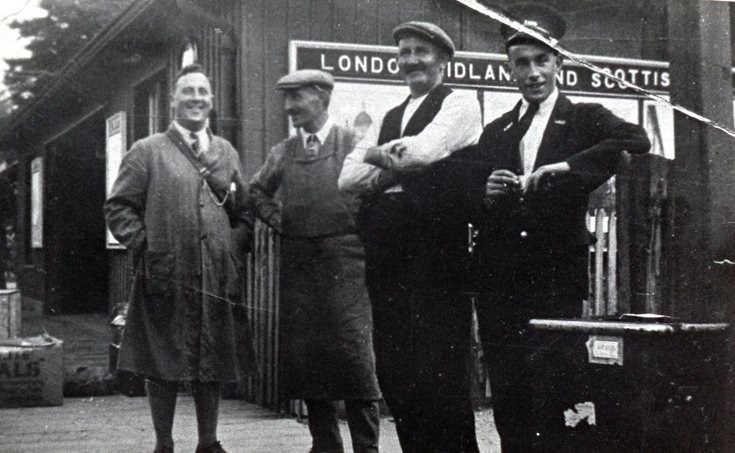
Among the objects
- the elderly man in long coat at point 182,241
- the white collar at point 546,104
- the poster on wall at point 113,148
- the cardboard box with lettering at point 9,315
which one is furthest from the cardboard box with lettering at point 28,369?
the white collar at point 546,104

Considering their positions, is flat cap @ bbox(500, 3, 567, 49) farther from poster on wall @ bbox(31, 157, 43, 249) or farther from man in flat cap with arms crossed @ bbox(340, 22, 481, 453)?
poster on wall @ bbox(31, 157, 43, 249)

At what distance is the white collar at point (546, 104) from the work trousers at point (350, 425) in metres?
1.45

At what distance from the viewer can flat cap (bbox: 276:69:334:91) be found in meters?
3.96

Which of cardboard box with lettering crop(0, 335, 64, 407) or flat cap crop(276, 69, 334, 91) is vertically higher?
flat cap crop(276, 69, 334, 91)

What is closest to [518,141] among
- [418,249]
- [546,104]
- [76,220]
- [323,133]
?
[546,104]

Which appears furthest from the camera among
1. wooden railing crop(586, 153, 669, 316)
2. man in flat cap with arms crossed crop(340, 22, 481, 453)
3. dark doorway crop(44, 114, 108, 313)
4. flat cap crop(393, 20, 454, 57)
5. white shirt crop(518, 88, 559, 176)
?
wooden railing crop(586, 153, 669, 316)

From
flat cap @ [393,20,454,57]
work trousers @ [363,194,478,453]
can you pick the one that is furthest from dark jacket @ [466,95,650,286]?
flat cap @ [393,20,454,57]

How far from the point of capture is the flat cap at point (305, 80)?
3.96m

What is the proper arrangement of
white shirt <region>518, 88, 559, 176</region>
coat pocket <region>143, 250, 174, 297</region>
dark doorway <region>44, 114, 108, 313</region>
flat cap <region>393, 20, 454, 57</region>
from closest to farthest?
coat pocket <region>143, 250, 174, 297</region> → dark doorway <region>44, 114, 108, 313</region> → flat cap <region>393, 20, 454, 57</region> → white shirt <region>518, 88, 559, 176</region>

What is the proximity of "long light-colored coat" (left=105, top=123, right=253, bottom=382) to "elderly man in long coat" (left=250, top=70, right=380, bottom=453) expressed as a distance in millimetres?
218

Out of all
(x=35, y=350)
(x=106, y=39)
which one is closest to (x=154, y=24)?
(x=106, y=39)

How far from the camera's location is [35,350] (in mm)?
4203

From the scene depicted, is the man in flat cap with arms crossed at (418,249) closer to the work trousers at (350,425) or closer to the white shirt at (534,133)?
the work trousers at (350,425)

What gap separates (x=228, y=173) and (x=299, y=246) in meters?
0.42
